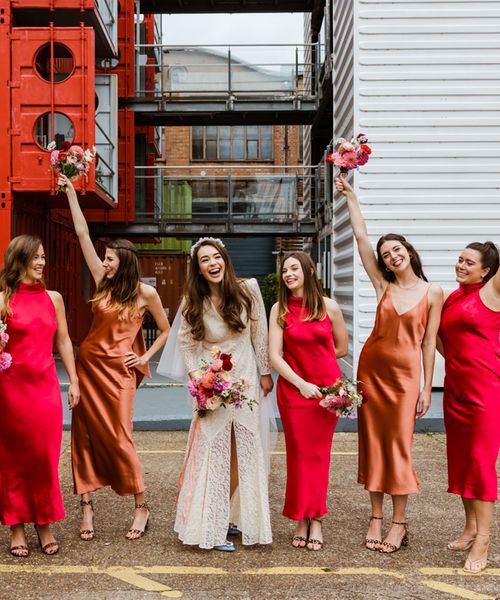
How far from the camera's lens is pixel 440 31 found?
10695 millimetres

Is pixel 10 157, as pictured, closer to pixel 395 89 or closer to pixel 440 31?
pixel 395 89

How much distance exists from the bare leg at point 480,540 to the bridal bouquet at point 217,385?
5.10ft

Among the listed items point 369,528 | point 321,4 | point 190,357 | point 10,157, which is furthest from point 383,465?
point 321,4

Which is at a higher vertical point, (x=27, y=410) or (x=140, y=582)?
(x=27, y=410)

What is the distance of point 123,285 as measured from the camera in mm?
5180

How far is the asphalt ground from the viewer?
4.05 meters

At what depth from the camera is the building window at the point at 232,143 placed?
107ft

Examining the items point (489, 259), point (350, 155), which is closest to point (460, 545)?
point (489, 259)

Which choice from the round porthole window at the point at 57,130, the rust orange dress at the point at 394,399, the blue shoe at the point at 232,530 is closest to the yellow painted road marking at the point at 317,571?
the rust orange dress at the point at 394,399

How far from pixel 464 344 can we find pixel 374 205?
6.27m

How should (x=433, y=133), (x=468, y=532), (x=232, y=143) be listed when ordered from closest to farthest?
(x=468, y=532) < (x=433, y=133) < (x=232, y=143)

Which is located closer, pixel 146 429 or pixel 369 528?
pixel 369 528

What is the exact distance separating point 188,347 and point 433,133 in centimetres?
709

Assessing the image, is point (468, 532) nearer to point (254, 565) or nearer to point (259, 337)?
point (254, 565)
